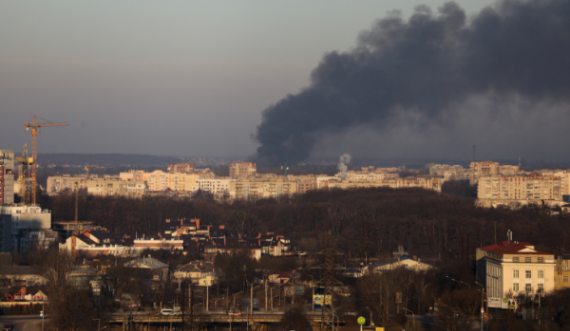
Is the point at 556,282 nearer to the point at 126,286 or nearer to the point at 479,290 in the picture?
the point at 479,290

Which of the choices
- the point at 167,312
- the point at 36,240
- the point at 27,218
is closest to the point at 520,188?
the point at 27,218

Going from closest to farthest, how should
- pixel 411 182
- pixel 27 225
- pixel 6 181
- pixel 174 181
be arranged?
pixel 27 225
pixel 6 181
pixel 411 182
pixel 174 181

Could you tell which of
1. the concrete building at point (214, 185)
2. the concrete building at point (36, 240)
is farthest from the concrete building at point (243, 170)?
the concrete building at point (36, 240)

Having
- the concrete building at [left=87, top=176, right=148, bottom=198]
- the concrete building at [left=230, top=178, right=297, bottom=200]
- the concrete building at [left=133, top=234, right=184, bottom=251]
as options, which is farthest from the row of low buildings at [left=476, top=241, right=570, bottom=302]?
the concrete building at [left=87, top=176, right=148, bottom=198]

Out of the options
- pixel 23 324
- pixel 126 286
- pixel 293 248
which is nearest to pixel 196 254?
pixel 293 248

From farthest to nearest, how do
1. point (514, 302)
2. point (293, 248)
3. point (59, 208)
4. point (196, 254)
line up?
1. point (59, 208)
2. point (293, 248)
3. point (196, 254)
4. point (514, 302)

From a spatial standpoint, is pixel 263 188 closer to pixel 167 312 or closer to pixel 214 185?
pixel 214 185

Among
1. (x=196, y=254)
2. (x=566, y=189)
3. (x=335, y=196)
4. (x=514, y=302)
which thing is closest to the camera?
(x=514, y=302)
